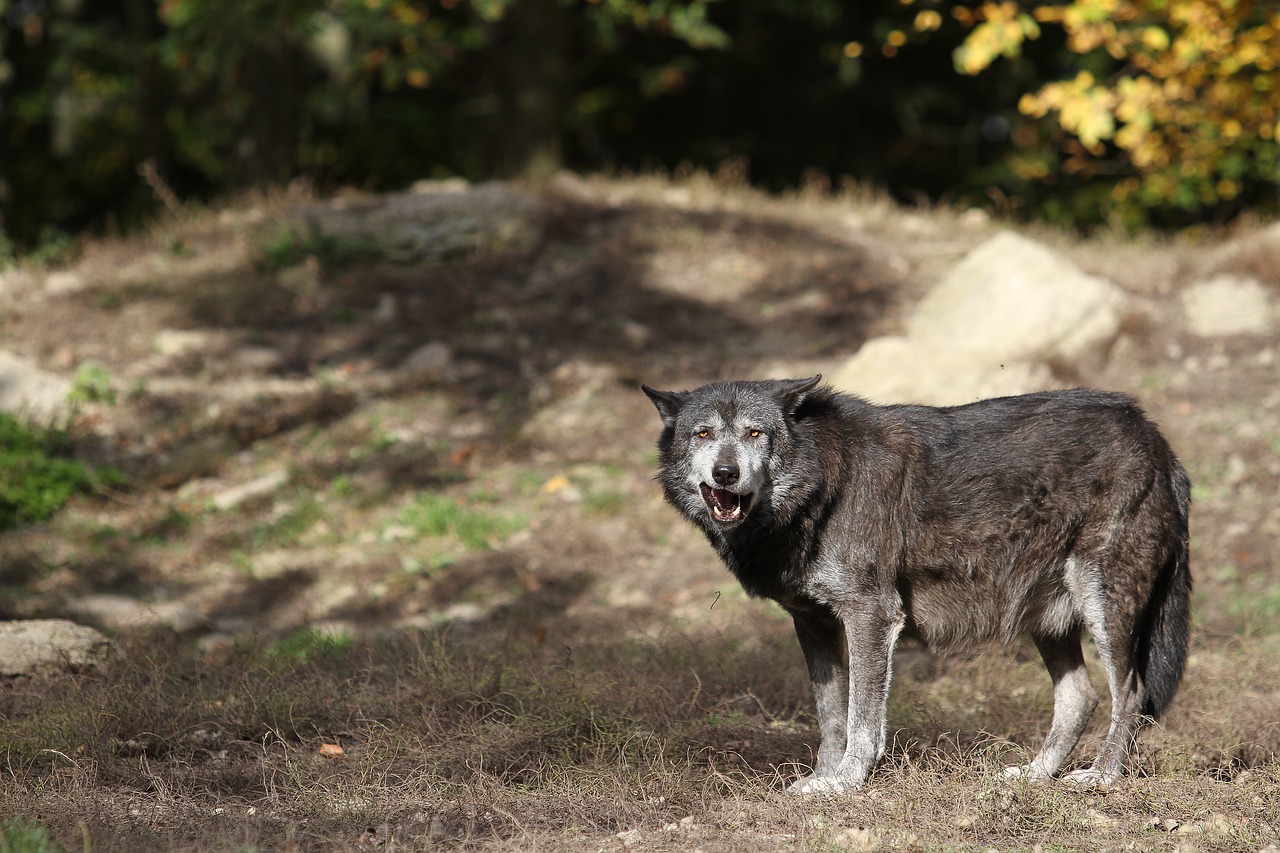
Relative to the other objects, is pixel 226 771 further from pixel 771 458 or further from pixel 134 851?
pixel 771 458

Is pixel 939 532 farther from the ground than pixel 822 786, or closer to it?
farther from the ground

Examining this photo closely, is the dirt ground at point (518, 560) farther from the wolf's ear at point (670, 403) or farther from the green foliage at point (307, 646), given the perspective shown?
the wolf's ear at point (670, 403)

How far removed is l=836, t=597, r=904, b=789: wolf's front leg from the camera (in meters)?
5.63

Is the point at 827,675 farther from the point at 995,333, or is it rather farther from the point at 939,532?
the point at 995,333

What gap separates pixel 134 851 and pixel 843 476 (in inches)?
135

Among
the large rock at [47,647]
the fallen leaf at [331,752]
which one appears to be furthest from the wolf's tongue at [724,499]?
the large rock at [47,647]

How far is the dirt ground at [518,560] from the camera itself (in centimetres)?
528

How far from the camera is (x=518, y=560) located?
9547 millimetres

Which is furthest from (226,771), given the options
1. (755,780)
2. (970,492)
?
(970,492)

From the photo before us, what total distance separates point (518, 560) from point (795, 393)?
4.33m

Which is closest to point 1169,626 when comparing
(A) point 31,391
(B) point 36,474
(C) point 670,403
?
(C) point 670,403

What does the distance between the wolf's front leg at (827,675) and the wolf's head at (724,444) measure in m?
0.77

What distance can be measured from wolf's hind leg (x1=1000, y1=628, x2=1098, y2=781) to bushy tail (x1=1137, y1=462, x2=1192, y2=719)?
0.30 m

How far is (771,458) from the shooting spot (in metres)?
5.68
